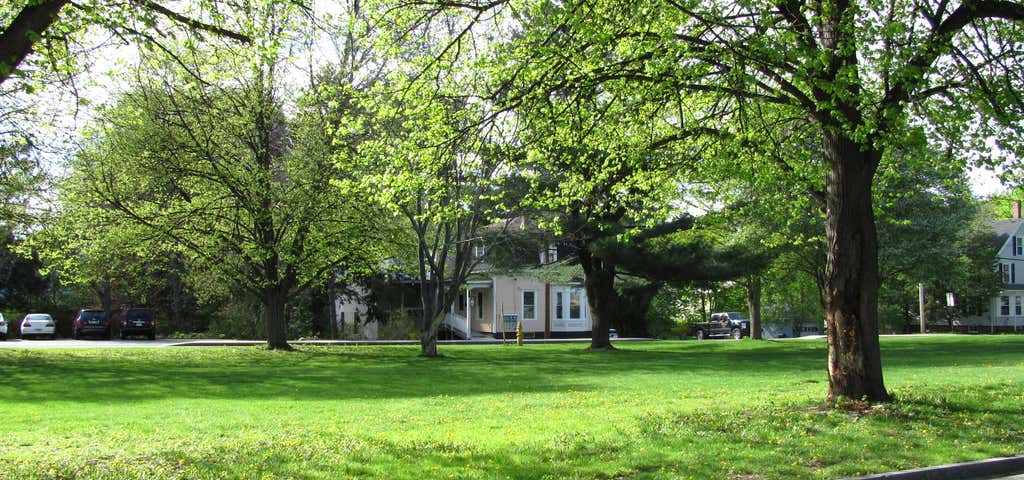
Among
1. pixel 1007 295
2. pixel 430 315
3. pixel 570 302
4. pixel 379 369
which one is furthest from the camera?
pixel 1007 295

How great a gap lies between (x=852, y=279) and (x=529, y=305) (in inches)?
1440

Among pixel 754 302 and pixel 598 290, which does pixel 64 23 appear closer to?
pixel 598 290

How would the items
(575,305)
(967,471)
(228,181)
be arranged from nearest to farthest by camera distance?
1. (967,471)
2. (228,181)
3. (575,305)

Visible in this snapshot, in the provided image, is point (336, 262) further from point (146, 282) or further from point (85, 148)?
point (146, 282)

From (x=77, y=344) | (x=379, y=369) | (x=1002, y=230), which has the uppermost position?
(x=1002, y=230)

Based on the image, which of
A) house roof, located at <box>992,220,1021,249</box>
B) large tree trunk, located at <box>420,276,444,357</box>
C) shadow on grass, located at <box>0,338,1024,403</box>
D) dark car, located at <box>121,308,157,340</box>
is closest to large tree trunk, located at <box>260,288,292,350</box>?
shadow on grass, located at <box>0,338,1024,403</box>

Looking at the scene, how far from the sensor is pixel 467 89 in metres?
13.0

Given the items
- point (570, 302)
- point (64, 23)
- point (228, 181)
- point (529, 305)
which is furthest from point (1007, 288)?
point (64, 23)

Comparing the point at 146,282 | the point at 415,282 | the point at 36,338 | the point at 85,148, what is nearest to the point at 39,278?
the point at 36,338

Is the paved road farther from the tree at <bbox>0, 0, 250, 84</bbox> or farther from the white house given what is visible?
the white house

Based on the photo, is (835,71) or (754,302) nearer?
(835,71)

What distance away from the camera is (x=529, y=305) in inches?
1879

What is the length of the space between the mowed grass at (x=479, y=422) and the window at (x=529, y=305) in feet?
81.4

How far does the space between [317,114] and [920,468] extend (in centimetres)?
2165
